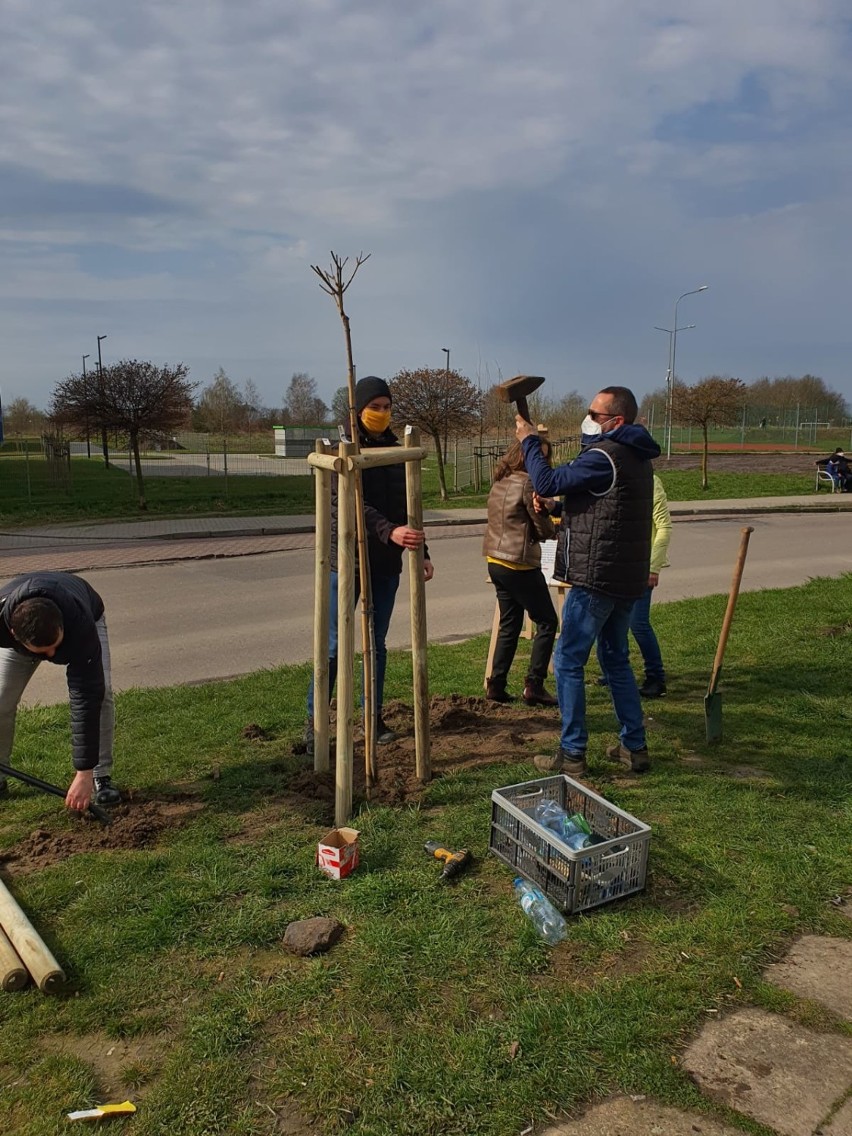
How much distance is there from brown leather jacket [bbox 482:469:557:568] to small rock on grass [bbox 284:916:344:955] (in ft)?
9.46

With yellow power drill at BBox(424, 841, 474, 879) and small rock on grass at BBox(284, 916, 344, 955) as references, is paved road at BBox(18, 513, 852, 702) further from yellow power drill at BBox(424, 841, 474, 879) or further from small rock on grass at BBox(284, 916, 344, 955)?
small rock on grass at BBox(284, 916, 344, 955)

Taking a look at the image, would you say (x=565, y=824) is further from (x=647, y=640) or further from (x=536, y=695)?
(x=647, y=640)

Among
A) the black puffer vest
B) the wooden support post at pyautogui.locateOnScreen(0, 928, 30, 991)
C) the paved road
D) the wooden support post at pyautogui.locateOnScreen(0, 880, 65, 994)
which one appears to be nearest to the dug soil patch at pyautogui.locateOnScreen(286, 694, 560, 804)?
the black puffer vest

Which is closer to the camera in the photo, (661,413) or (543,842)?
(543,842)

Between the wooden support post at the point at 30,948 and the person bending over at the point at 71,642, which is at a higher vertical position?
the person bending over at the point at 71,642

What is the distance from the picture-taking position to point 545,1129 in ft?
7.59

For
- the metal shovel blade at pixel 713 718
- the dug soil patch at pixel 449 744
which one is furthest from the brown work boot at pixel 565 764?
the metal shovel blade at pixel 713 718

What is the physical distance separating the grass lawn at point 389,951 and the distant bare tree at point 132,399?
16501 mm

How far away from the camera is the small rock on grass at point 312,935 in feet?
10.0

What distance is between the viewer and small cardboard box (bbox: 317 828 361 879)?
3486 millimetres

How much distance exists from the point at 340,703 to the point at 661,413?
4416 cm

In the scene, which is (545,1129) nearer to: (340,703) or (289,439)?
(340,703)

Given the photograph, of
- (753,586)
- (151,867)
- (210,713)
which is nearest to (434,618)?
(210,713)

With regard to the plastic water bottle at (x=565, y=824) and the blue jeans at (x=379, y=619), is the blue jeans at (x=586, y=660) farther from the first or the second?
the blue jeans at (x=379, y=619)
